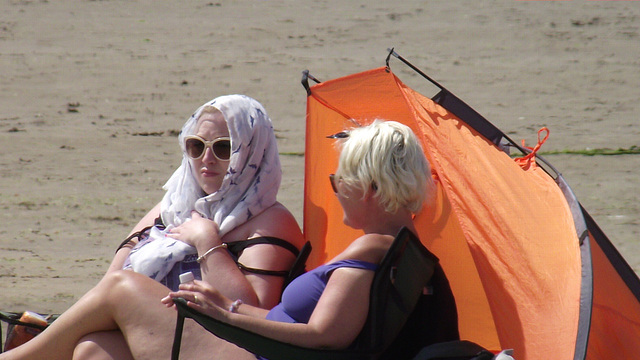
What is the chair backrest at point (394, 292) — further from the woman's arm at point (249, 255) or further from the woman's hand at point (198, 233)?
the woman's hand at point (198, 233)

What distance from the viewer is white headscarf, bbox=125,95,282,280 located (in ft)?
10.2

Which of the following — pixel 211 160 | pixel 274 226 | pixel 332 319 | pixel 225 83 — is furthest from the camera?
pixel 225 83

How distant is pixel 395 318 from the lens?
259cm

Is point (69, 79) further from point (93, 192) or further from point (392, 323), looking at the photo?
point (392, 323)

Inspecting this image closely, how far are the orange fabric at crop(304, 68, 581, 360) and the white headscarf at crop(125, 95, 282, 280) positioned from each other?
41 centimetres

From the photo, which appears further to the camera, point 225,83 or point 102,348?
point 225,83

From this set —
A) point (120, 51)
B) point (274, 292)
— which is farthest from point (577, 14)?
point (274, 292)

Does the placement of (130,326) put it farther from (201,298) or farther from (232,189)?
(232,189)

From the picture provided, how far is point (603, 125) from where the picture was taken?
7.52 metres

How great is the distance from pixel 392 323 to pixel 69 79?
6.34 metres

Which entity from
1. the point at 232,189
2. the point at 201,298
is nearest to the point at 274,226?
the point at 232,189

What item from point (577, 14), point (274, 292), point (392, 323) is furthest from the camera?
point (577, 14)

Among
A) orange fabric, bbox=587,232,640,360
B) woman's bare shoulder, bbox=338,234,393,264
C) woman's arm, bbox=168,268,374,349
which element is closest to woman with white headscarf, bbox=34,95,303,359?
woman's arm, bbox=168,268,374,349

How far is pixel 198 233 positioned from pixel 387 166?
799 millimetres
